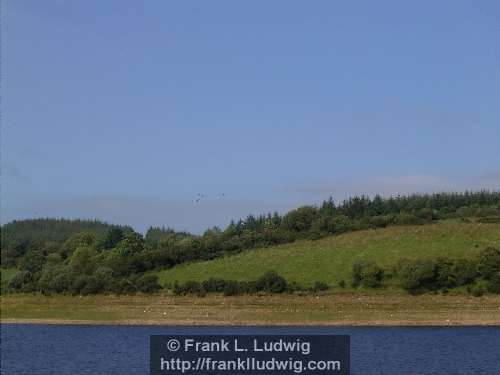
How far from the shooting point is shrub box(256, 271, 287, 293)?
95.6m

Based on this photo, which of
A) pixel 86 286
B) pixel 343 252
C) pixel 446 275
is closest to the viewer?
Result: pixel 446 275

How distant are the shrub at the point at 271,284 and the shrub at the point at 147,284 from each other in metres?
13.9

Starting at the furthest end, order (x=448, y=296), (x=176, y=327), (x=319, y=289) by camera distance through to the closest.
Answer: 1. (x=319, y=289)
2. (x=448, y=296)
3. (x=176, y=327)

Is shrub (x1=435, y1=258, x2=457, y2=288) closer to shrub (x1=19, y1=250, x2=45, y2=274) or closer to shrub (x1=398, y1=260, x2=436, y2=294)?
shrub (x1=398, y1=260, x2=436, y2=294)

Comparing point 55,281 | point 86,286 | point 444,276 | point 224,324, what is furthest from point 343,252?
point 55,281

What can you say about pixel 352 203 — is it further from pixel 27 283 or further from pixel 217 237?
pixel 27 283

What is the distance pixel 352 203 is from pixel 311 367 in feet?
432

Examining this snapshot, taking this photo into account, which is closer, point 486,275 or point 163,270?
point 486,275

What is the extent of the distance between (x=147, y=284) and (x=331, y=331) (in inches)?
1369

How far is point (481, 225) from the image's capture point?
113 m

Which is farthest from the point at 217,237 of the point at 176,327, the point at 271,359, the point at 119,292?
the point at 271,359

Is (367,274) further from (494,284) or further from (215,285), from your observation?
(215,285)

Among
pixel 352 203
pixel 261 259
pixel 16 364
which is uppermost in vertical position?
pixel 352 203

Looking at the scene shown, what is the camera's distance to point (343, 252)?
10944 centimetres
